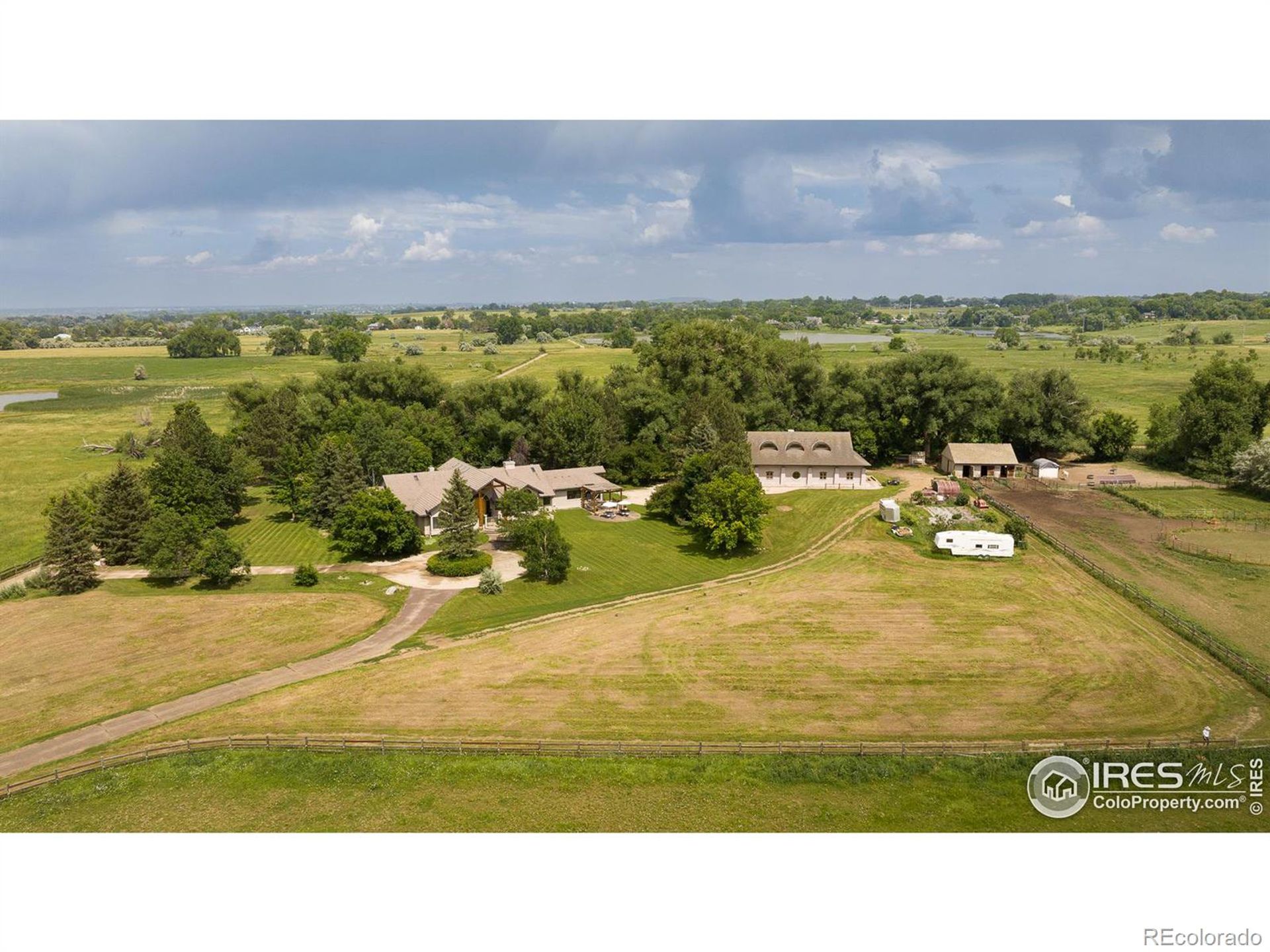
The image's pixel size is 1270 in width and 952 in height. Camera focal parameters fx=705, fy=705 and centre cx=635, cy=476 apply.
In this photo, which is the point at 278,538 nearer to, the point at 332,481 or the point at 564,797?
the point at 332,481

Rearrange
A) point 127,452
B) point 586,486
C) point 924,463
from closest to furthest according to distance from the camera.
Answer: point 586,486 < point 924,463 < point 127,452

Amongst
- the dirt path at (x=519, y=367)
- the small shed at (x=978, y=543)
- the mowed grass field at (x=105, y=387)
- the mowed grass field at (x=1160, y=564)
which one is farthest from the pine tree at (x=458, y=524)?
the dirt path at (x=519, y=367)

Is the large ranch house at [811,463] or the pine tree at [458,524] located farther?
the large ranch house at [811,463]

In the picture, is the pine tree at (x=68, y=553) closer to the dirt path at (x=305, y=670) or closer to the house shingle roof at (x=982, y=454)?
the dirt path at (x=305, y=670)

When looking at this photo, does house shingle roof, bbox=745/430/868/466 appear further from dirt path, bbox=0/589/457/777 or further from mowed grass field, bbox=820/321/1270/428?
dirt path, bbox=0/589/457/777

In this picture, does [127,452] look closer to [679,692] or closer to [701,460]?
[701,460]

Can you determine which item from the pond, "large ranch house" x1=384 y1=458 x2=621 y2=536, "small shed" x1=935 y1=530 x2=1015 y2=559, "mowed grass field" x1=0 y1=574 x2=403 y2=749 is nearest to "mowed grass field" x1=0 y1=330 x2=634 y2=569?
the pond

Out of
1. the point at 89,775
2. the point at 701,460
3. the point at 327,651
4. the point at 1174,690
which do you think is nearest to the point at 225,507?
the point at 327,651
